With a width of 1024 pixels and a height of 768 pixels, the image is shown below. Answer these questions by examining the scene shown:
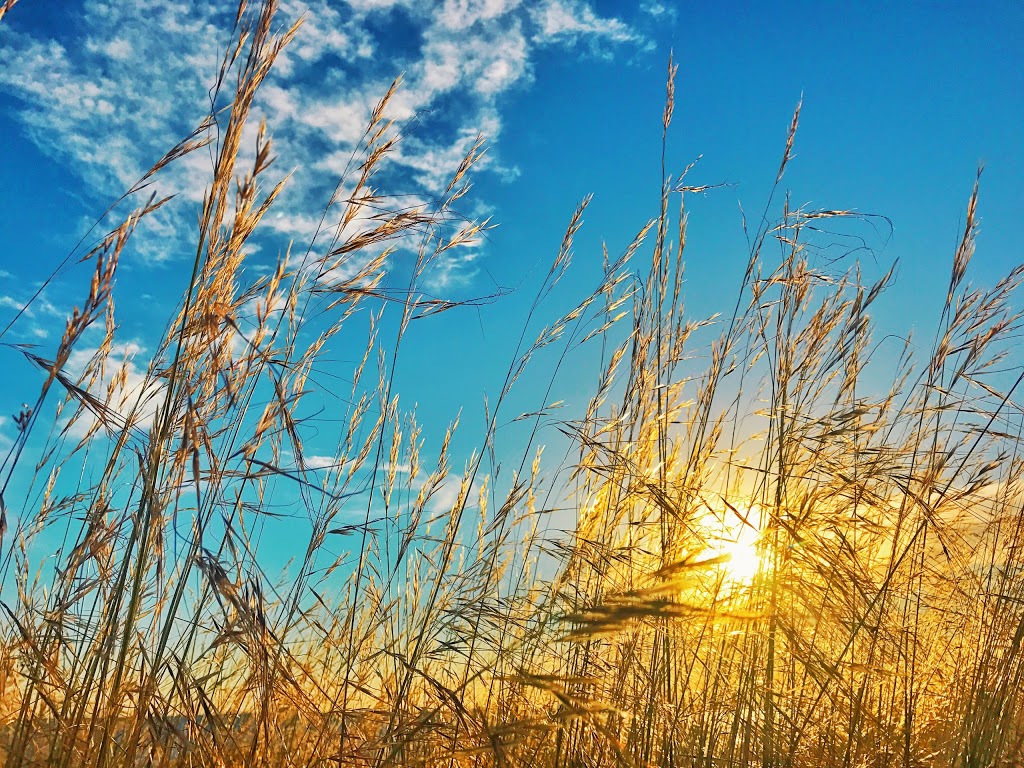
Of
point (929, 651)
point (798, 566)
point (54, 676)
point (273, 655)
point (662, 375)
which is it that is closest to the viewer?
point (273, 655)

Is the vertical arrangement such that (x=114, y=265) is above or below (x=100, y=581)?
above

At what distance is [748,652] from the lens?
7.02 ft

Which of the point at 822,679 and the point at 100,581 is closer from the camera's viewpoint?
the point at 822,679

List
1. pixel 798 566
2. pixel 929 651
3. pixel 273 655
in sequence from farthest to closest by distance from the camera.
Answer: pixel 929 651 < pixel 798 566 < pixel 273 655

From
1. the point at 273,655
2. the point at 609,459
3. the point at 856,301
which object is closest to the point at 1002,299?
the point at 856,301

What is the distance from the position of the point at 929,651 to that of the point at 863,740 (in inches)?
41.6

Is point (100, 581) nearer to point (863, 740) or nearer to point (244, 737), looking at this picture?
point (244, 737)

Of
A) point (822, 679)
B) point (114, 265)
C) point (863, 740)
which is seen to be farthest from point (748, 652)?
point (114, 265)

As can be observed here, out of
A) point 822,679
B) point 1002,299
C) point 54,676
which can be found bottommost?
point 54,676

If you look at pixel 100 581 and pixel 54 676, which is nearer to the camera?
pixel 54 676

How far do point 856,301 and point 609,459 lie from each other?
3.44 ft

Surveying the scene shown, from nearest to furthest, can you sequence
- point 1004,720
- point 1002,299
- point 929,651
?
1. point 1004,720
2. point 1002,299
3. point 929,651

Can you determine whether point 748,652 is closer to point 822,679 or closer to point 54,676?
point 822,679

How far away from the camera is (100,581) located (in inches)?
84.2
